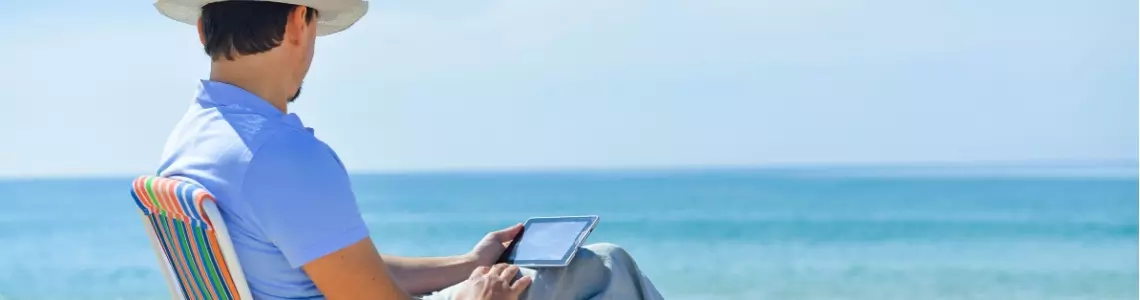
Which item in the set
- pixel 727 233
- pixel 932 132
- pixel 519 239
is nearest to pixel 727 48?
pixel 932 132

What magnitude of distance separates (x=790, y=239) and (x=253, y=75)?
20337 mm

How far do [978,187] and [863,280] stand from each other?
26.2m

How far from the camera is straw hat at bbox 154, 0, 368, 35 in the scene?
216 centimetres

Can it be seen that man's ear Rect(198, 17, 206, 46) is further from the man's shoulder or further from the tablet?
the tablet

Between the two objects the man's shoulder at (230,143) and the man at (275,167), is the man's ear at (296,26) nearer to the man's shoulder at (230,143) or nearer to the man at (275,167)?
the man at (275,167)

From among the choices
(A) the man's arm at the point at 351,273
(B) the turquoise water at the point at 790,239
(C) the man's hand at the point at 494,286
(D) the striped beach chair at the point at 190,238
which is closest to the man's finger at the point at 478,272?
(C) the man's hand at the point at 494,286

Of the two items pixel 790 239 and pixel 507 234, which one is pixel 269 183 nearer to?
pixel 507 234

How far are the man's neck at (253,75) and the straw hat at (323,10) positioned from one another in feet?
0.36

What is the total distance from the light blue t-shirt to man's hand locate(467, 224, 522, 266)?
62 cm

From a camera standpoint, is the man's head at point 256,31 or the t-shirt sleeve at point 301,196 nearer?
the t-shirt sleeve at point 301,196

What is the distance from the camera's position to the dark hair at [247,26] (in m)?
2.10

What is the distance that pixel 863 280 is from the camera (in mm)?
15148

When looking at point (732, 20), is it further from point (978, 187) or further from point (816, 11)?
point (978, 187)

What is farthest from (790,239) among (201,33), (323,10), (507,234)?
(201,33)
